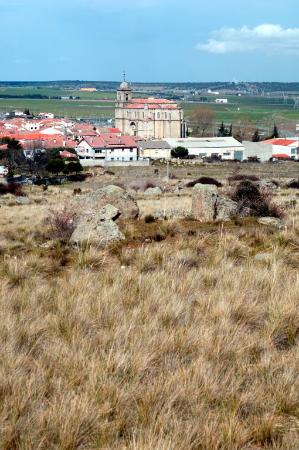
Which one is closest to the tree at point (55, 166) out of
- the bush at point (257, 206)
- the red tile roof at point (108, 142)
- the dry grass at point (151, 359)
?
the red tile roof at point (108, 142)

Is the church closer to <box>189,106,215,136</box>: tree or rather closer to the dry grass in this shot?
<box>189,106,215,136</box>: tree

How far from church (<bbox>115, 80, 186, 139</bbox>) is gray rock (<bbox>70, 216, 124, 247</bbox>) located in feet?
339

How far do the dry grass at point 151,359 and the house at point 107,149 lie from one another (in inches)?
3168

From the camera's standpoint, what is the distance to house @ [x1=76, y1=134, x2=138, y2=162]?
87250 mm

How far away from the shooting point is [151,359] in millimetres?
4160

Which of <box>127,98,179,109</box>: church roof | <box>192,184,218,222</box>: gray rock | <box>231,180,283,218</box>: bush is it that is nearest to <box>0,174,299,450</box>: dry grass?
<box>192,184,218,222</box>: gray rock

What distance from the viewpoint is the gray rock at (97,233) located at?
1000 cm

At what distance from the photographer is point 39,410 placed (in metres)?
3.38

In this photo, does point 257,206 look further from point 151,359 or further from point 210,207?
point 151,359

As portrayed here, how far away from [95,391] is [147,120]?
112 meters

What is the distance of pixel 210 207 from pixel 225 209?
22.7 inches

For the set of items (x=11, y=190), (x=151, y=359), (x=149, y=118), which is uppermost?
(x=151, y=359)

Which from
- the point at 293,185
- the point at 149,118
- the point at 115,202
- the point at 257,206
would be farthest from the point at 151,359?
the point at 149,118

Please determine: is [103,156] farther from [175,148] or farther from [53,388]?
[53,388]
